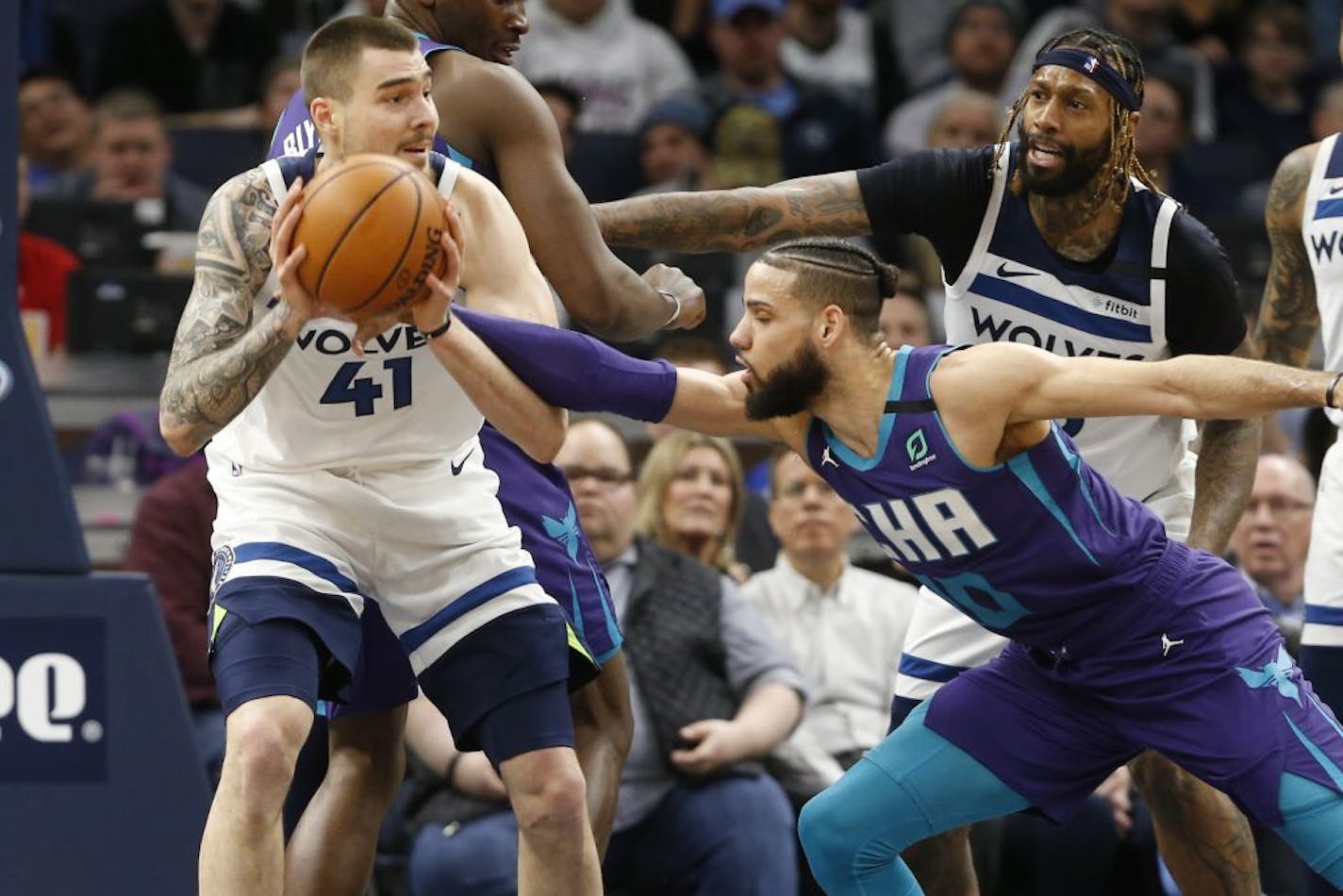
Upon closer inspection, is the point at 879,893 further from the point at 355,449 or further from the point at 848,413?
the point at 355,449

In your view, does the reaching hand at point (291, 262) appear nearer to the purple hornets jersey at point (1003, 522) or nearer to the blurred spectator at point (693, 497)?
the purple hornets jersey at point (1003, 522)

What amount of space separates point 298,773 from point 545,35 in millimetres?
6509

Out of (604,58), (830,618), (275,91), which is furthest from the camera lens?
(604,58)

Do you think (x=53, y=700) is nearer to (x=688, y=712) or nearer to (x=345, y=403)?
(x=345, y=403)

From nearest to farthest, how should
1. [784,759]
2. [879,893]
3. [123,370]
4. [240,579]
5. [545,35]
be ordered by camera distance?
[240,579], [879,893], [784,759], [123,370], [545,35]

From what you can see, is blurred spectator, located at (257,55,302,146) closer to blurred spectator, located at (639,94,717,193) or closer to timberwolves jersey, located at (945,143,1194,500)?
blurred spectator, located at (639,94,717,193)

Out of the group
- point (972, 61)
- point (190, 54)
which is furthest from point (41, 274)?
point (972, 61)

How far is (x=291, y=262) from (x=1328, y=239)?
9.70ft

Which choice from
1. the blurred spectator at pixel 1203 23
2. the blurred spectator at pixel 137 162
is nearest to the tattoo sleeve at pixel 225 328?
the blurred spectator at pixel 137 162

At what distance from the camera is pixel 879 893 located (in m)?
5.20

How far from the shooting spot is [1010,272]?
18.3 feet

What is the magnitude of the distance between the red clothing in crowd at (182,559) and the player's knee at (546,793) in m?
2.89

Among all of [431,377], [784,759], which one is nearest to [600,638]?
[431,377]

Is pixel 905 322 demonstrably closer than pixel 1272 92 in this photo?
Yes
